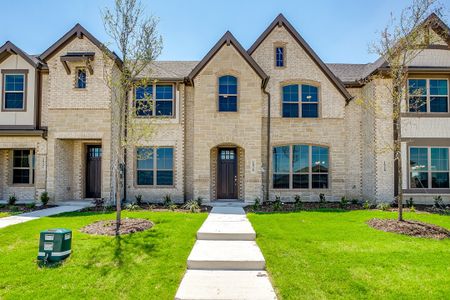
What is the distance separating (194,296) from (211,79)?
11405 millimetres

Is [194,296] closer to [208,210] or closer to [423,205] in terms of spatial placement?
[208,210]

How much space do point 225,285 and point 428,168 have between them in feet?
44.8

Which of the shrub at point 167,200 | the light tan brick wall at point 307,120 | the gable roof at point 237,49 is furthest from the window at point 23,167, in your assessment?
the light tan brick wall at point 307,120

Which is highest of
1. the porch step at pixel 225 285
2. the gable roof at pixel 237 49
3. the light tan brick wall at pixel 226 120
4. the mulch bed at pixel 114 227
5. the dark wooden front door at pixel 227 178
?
the gable roof at pixel 237 49

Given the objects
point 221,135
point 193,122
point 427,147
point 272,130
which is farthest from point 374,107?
point 193,122

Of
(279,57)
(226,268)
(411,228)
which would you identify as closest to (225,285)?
(226,268)

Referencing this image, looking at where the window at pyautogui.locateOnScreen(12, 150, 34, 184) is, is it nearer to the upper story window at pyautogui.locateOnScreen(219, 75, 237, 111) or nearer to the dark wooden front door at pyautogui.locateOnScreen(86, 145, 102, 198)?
the dark wooden front door at pyautogui.locateOnScreen(86, 145, 102, 198)

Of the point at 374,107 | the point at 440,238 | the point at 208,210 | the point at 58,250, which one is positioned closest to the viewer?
the point at 58,250

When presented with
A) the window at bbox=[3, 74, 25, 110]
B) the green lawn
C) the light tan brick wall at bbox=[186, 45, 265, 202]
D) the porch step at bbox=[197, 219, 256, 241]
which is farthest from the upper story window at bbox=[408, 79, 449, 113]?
the window at bbox=[3, 74, 25, 110]

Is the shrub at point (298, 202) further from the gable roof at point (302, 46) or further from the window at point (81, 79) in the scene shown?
the window at point (81, 79)

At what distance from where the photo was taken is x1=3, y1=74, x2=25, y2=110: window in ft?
49.4

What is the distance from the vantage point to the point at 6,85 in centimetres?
1509

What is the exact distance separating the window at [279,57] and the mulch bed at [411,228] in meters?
9.00

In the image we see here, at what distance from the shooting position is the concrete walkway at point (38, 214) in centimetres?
1013
